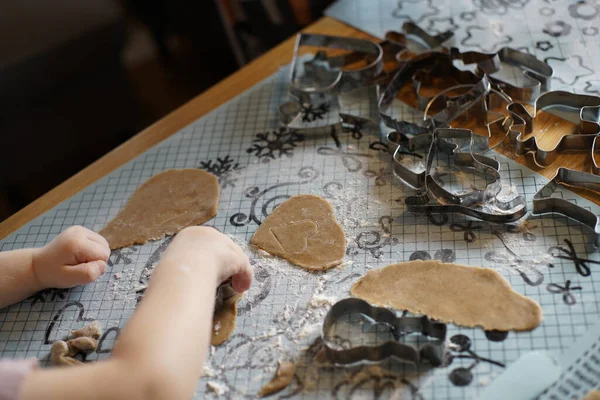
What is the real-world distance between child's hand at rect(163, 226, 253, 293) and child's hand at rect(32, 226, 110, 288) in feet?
0.48

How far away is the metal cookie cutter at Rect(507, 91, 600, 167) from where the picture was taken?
3.01ft

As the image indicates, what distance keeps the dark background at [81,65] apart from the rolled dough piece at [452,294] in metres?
0.86

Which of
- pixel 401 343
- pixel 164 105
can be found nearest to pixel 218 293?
pixel 401 343

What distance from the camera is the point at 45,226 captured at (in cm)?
98

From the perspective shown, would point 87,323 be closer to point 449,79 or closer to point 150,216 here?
point 150,216

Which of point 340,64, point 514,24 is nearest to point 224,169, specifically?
point 340,64

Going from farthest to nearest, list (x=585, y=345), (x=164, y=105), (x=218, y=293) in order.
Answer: (x=164, y=105) < (x=218, y=293) < (x=585, y=345)

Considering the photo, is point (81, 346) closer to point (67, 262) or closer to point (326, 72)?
point (67, 262)

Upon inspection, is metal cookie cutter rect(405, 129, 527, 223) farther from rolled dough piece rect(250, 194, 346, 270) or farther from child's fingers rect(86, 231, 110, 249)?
child's fingers rect(86, 231, 110, 249)

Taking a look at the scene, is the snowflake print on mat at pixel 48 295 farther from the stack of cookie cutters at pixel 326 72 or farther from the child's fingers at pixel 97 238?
the stack of cookie cutters at pixel 326 72

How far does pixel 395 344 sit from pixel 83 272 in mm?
415

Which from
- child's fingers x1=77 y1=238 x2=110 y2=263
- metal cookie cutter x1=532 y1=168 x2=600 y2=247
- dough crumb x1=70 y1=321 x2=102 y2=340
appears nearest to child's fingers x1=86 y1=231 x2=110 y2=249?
child's fingers x1=77 y1=238 x2=110 y2=263

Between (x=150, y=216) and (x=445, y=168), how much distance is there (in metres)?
0.44

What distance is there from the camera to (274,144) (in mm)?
1058
